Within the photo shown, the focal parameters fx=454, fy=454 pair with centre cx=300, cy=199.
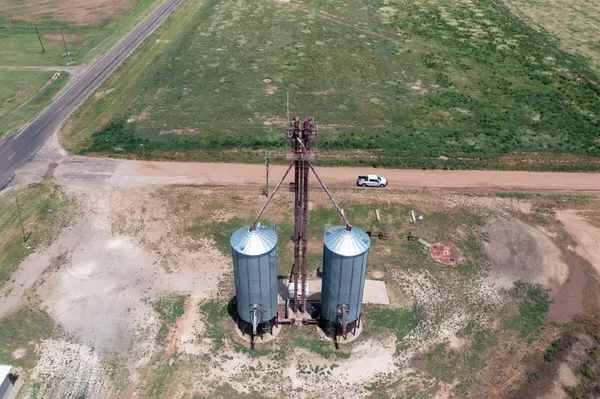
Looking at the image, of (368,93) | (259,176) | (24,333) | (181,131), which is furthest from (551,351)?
(181,131)

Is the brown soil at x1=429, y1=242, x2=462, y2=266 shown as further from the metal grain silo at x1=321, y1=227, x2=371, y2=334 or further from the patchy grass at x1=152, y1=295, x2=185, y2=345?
the patchy grass at x1=152, y1=295, x2=185, y2=345

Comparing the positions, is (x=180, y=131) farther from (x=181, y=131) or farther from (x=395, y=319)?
(x=395, y=319)

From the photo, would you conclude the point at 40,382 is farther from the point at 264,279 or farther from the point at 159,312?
the point at 264,279

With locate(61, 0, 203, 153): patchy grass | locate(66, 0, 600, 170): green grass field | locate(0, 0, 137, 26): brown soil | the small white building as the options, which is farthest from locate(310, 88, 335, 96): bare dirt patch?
locate(0, 0, 137, 26): brown soil

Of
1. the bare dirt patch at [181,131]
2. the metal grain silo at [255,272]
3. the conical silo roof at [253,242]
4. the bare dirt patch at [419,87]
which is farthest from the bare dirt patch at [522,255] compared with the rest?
the bare dirt patch at [181,131]

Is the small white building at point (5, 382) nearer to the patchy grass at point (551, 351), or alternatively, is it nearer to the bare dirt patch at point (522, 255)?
the patchy grass at point (551, 351)
